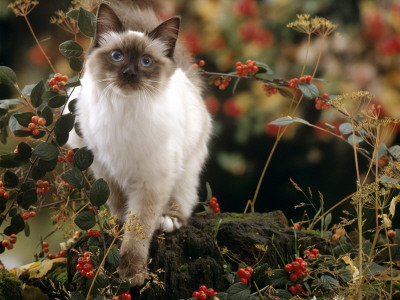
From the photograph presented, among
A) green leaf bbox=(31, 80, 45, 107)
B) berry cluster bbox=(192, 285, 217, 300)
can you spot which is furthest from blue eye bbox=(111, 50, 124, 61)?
berry cluster bbox=(192, 285, 217, 300)

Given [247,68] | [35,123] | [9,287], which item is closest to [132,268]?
[9,287]

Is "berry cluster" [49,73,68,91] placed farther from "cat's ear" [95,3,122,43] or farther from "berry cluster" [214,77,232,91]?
"berry cluster" [214,77,232,91]

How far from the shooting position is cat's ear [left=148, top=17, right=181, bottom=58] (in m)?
1.60

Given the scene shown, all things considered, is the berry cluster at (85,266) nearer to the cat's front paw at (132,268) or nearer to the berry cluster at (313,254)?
the cat's front paw at (132,268)

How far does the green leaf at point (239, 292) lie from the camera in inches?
55.6

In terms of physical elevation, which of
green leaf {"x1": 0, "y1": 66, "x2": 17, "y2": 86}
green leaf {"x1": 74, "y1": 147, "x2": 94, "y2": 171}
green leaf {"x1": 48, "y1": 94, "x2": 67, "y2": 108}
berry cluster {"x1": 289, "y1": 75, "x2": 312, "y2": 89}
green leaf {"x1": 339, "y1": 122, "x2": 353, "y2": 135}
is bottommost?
green leaf {"x1": 339, "y1": 122, "x2": 353, "y2": 135}

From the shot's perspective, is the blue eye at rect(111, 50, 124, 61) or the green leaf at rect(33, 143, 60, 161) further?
the blue eye at rect(111, 50, 124, 61)

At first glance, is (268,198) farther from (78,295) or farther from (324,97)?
(78,295)

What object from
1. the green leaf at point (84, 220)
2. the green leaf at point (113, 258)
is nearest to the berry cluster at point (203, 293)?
the green leaf at point (113, 258)

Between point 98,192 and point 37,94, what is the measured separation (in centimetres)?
40

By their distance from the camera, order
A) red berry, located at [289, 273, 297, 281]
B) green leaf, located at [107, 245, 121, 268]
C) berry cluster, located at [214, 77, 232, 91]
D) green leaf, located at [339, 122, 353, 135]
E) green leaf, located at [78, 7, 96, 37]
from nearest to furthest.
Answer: green leaf, located at [107, 245, 121, 268]
green leaf, located at [78, 7, 96, 37]
red berry, located at [289, 273, 297, 281]
green leaf, located at [339, 122, 353, 135]
berry cluster, located at [214, 77, 232, 91]

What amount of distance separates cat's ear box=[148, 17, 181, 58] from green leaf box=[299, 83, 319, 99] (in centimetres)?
49

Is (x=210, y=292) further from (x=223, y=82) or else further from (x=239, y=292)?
(x=223, y=82)

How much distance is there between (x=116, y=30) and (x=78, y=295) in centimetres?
81
